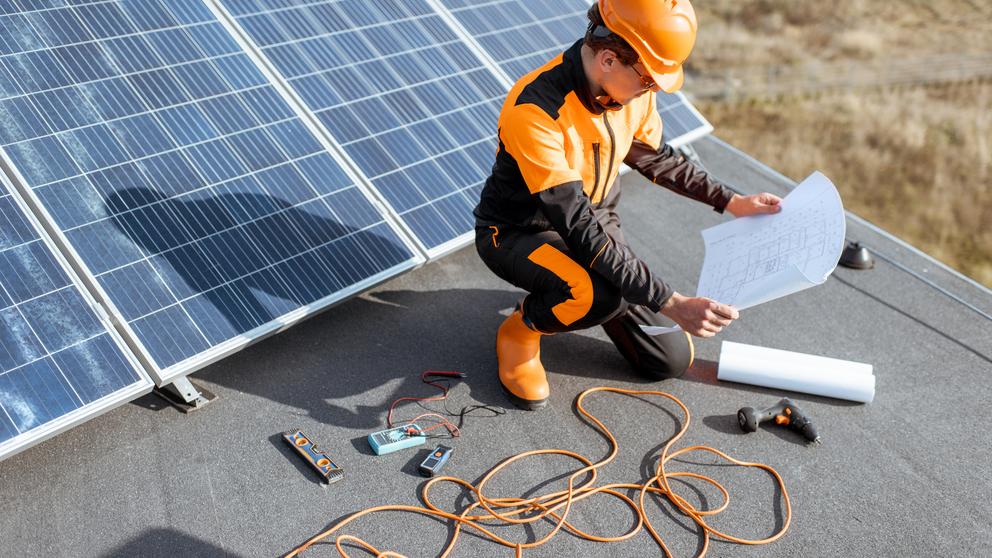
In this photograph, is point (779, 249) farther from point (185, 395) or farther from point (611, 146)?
point (185, 395)

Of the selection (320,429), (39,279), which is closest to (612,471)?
(320,429)

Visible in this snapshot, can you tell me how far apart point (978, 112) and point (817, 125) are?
2.49 m

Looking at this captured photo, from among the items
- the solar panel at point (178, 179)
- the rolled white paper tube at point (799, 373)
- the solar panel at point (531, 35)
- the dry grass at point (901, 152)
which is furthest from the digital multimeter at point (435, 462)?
the dry grass at point (901, 152)

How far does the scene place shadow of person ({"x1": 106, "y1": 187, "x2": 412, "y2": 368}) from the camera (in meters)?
3.71

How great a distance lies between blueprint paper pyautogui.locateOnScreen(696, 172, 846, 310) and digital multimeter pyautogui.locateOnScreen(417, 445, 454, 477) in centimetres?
130

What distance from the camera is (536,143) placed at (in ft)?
11.4

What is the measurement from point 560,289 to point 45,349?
211 centimetres

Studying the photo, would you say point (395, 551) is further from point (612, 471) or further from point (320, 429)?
point (612, 471)

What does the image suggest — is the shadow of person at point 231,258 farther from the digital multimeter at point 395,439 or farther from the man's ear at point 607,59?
the man's ear at point 607,59

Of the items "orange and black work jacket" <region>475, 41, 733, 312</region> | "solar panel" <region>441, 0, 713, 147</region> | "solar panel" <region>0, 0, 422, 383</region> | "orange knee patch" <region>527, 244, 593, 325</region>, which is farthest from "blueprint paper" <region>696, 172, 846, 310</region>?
"solar panel" <region>441, 0, 713, 147</region>

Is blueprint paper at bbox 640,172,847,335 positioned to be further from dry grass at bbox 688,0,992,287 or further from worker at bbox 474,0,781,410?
dry grass at bbox 688,0,992,287

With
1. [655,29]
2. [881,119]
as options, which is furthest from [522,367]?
[881,119]

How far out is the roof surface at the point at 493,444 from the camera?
3.38 meters

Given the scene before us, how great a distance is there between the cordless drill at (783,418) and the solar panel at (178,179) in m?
1.79
